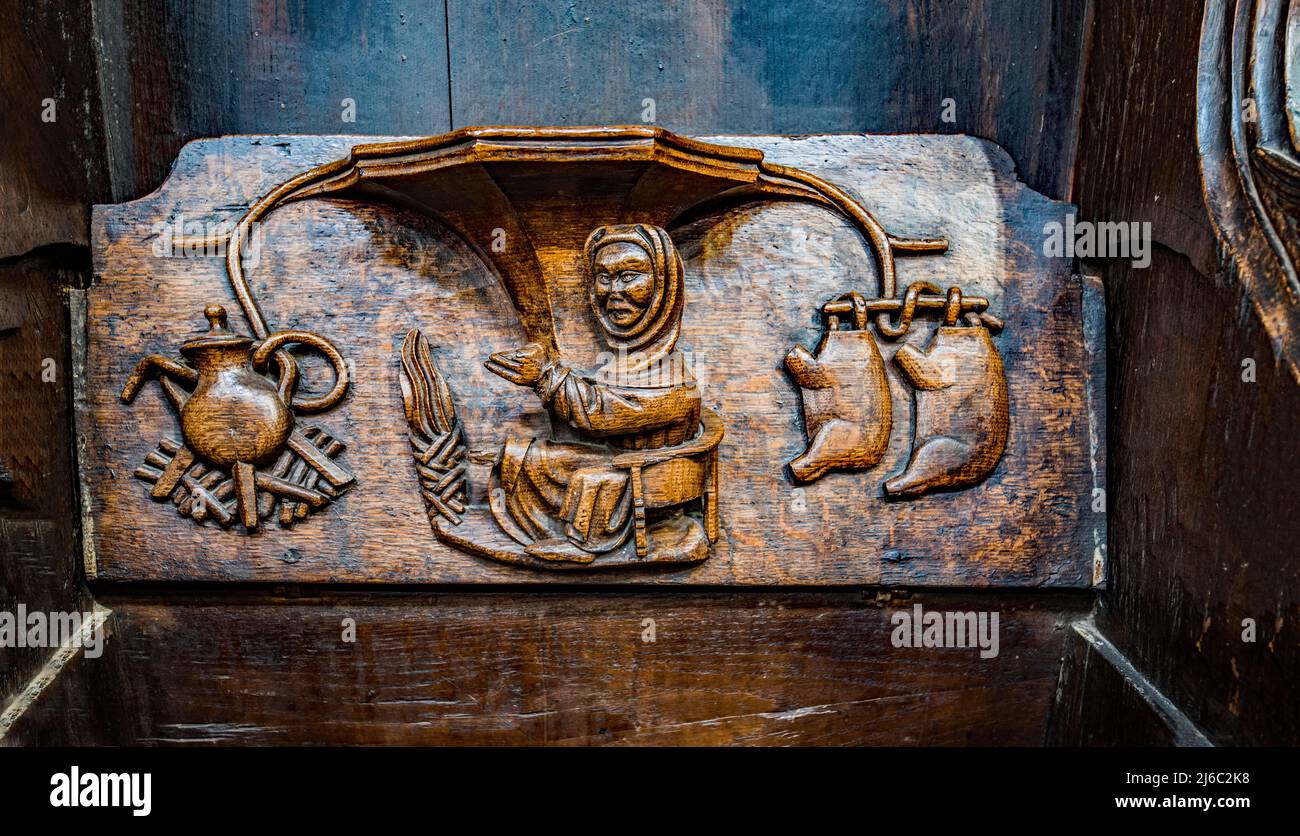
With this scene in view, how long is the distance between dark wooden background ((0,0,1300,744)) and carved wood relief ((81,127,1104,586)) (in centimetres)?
7

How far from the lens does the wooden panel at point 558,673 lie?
1600 mm

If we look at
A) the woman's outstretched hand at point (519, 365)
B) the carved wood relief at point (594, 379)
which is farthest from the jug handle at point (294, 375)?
the woman's outstretched hand at point (519, 365)

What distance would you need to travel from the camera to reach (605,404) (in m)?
1.48

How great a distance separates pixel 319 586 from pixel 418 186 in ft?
1.99

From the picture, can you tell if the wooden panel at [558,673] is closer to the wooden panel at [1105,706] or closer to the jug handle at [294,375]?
the wooden panel at [1105,706]

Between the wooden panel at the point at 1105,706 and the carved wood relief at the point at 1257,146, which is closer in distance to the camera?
the carved wood relief at the point at 1257,146

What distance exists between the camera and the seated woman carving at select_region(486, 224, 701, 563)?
1.47 metres

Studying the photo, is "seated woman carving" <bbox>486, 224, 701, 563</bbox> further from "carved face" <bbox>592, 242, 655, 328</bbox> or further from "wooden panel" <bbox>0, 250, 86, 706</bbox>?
"wooden panel" <bbox>0, 250, 86, 706</bbox>

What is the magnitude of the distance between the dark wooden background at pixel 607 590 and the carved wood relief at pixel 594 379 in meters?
0.07

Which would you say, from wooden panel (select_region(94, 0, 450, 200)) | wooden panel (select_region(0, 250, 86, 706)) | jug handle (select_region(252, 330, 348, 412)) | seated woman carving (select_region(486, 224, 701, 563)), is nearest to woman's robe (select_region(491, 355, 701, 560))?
seated woman carving (select_region(486, 224, 701, 563))

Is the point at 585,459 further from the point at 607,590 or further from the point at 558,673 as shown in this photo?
the point at 558,673

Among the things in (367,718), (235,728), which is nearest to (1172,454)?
(367,718)

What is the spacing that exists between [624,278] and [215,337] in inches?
24.0

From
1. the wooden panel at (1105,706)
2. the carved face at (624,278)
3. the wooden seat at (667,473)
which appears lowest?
the wooden panel at (1105,706)
